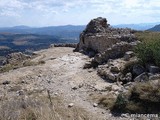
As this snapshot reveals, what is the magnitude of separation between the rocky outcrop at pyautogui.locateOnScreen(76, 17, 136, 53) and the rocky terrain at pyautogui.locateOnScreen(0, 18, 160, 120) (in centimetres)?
10

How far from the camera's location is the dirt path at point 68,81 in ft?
50.5

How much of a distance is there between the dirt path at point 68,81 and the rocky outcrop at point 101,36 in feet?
12.2

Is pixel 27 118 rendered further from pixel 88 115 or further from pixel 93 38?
pixel 93 38

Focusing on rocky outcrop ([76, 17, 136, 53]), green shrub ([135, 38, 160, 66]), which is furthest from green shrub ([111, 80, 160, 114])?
rocky outcrop ([76, 17, 136, 53])

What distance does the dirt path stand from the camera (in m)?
15.4

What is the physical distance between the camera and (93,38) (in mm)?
33469

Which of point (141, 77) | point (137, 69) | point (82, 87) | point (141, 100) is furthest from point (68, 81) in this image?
point (141, 100)

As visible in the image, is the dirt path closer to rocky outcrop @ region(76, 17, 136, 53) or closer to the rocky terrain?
the rocky terrain

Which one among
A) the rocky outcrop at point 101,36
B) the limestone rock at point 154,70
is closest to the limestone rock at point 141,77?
the limestone rock at point 154,70

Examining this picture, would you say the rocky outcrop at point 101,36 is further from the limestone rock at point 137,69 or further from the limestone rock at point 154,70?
the limestone rock at point 154,70

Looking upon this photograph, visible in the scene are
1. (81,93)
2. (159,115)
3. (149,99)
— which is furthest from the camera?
(81,93)

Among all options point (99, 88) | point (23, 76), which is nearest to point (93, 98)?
point (99, 88)

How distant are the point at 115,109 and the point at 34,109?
3954 millimetres

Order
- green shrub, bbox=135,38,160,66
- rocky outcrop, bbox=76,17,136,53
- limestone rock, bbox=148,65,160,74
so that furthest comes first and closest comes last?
rocky outcrop, bbox=76,17,136,53 < green shrub, bbox=135,38,160,66 < limestone rock, bbox=148,65,160,74
